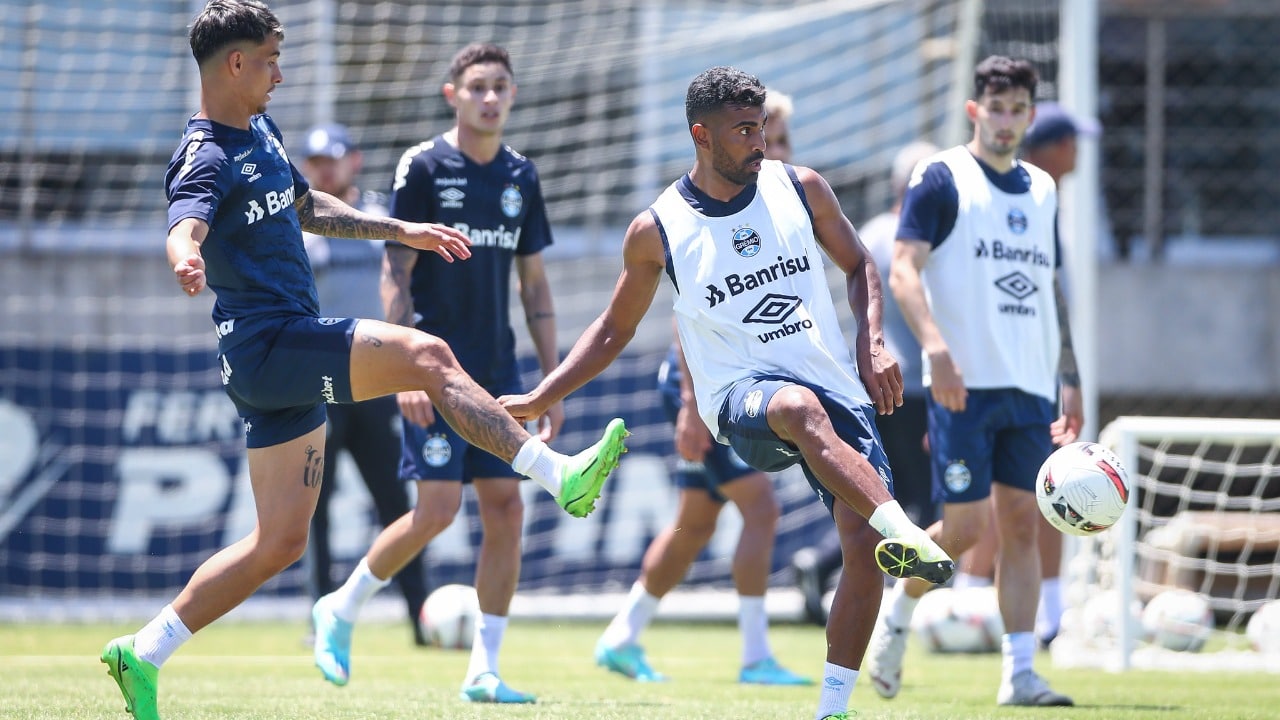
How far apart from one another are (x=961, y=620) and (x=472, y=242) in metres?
3.61

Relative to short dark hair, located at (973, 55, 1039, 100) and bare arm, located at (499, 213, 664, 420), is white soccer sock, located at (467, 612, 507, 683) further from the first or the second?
short dark hair, located at (973, 55, 1039, 100)

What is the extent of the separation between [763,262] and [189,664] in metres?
4.46

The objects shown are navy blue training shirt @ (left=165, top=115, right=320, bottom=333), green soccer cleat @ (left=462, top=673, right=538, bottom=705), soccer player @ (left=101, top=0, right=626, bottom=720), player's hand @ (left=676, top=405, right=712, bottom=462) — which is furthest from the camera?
player's hand @ (left=676, top=405, right=712, bottom=462)

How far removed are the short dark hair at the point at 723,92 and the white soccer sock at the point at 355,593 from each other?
8.09 feet

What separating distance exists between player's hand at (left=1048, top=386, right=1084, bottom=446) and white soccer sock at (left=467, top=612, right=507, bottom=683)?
2.34 m

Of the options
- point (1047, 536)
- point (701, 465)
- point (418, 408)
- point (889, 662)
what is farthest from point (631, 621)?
point (1047, 536)

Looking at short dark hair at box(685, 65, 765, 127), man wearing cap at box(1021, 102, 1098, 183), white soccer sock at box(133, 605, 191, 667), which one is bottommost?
white soccer sock at box(133, 605, 191, 667)

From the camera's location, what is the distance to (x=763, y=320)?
4.60m

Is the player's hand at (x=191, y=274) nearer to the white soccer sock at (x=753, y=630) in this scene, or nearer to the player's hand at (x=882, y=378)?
the player's hand at (x=882, y=378)

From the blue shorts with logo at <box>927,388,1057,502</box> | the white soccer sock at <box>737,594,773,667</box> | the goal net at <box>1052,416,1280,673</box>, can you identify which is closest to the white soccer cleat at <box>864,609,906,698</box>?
the blue shorts with logo at <box>927,388,1057,502</box>

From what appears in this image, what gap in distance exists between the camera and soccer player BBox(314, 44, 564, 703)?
19.8ft

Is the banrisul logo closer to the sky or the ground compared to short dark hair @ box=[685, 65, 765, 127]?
closer to the ground

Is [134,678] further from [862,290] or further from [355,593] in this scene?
[862,290]

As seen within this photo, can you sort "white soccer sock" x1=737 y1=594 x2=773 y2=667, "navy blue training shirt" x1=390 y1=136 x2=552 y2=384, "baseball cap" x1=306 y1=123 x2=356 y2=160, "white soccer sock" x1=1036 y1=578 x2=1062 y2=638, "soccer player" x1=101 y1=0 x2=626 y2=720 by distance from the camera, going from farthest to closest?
"baseball cap" x1=306 y1=123 x2=356 y2=160 → "white soccer sock" x1=1036 y1=578 x2=1062 y2=638 → "white soccer sock" x1=737 y1=594 x2=773 y2=667 → "navy blue training shirt" x1=390 y1=136 x2=552 y2=384 → "soccer player" x1=101 y1=0 x2=626 y2=720
